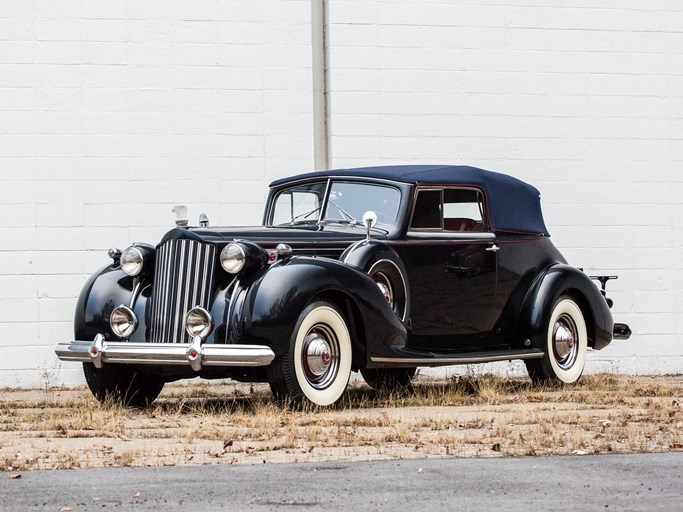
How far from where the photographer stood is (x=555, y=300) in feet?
33.6

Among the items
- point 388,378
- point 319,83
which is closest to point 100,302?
point 388,378

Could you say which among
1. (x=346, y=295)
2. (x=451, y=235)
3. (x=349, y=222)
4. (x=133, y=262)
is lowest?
(x=346, y=295)

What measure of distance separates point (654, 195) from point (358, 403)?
5.48 metres

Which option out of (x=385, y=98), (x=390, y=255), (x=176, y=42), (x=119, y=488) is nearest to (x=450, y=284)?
(x=390, y=255)

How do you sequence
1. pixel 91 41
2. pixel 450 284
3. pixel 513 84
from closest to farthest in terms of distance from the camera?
1. pixel 450 284
2. pixel 91 41
3. pixel 513 84

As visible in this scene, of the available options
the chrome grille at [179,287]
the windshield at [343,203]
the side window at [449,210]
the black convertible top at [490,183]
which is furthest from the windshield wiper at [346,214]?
the chrome grille at [179,287]

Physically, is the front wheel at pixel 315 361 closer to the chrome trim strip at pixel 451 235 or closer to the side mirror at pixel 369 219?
the side mirror at pixel 369 219

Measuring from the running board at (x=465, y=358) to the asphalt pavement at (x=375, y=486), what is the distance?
2875 millimetres

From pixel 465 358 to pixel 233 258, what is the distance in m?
2.20

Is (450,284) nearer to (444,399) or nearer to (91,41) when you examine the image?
(444,399)

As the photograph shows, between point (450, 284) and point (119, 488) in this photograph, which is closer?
point (119, 488)

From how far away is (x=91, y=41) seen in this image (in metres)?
12.0

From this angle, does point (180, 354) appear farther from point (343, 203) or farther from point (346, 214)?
point (343, 203)

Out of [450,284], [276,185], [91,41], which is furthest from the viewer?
[91,41]
